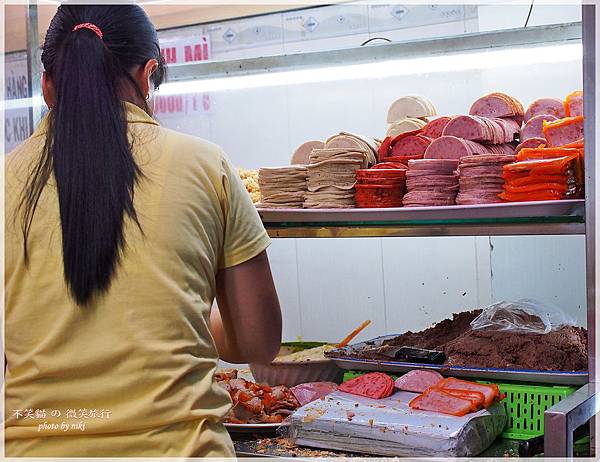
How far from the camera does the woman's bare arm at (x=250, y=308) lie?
1.43 m

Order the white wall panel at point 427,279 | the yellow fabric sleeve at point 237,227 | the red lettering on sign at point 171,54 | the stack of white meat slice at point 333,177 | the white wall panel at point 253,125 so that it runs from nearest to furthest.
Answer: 1. the yellow fabric sleeve at point 237,227
2. the stack of white meat slice at point 333,177
3. the white wall panel at point 427,279
4. the white wall panel at point 253,125
5. the red lettering on sign at point 171,54

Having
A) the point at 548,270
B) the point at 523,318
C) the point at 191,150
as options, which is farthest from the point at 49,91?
the point at 548,270

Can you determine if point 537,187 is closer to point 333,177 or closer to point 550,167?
point 550,167

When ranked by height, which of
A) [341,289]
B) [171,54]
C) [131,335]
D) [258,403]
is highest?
[171,54]

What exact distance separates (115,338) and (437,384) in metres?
1.02

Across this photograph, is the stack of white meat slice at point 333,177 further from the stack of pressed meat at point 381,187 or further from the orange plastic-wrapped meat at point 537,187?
the orange plastic-wrapped meat at point 537,187

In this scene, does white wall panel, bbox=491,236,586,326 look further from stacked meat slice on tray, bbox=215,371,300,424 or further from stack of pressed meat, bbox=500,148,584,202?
stacked meat slice on tray, bbox=215,371,300,424

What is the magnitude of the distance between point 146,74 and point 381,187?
865 millimetres

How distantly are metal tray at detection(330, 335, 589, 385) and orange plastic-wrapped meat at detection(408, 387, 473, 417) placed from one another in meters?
0.12

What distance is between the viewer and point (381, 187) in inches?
83.4

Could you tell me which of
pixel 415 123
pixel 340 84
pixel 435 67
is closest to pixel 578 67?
pixel 435 67

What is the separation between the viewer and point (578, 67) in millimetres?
2943

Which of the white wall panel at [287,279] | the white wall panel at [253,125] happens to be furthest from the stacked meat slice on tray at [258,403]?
the white wall panel at [253,125]

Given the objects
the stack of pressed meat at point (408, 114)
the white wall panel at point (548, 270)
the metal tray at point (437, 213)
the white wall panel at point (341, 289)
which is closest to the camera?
the metal tray at point (437, 213)
